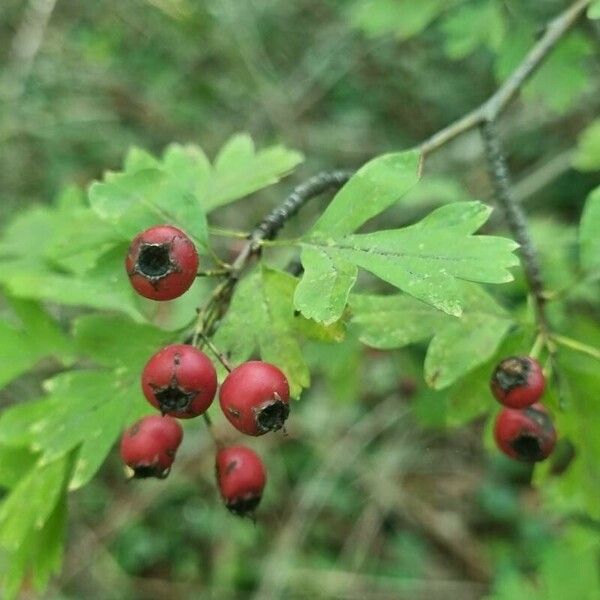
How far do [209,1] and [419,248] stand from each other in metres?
4.13

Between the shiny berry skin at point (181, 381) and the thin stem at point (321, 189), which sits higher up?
the thin stem at point (321, 189)

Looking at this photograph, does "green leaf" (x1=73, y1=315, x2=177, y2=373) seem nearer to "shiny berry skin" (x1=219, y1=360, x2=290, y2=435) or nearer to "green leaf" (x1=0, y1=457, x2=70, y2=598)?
"green leaf" (x1=0, y1=457, x2=70, y2=598)

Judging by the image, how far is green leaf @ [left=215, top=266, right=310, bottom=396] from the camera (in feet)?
3.78

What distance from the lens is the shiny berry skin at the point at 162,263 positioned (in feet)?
3.36

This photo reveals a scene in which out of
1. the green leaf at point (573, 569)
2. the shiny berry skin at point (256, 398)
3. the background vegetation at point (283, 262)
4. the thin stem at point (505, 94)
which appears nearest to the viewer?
the shiny berry skin at point (256, 398)

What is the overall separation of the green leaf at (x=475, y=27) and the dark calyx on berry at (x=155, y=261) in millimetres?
1428

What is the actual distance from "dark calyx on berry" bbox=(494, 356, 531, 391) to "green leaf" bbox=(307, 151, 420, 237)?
29 cm

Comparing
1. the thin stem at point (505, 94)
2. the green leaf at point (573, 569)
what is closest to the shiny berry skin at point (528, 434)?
the thin stem at point (505, 94)

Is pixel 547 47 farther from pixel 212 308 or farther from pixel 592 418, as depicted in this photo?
pixel 212 308

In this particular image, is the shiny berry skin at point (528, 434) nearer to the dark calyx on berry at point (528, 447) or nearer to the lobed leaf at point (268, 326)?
the dark calyx on berry at point (528, 447)

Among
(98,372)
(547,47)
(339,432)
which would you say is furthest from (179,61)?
(98,372)

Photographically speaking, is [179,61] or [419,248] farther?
[179,61]

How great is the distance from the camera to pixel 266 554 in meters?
3.71

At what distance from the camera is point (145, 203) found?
1233 mm
